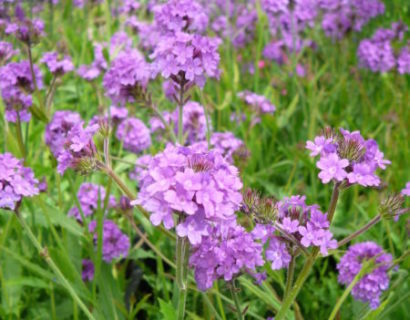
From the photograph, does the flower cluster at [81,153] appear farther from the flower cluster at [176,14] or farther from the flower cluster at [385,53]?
the flower cluster at [385,53]

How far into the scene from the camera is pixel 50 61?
1.88 meters

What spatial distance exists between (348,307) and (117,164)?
1104mm

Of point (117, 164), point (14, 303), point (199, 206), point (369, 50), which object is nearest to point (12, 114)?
point (14, 303)

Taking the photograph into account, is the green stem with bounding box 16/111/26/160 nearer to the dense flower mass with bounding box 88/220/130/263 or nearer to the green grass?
the green grass

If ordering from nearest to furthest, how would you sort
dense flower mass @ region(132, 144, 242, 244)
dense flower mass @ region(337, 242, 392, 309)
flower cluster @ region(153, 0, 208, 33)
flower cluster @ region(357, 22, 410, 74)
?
1. dense flower mass @ region(132, 144, 242, 244)
2. dense flower mass @ region(337, 242, 392, 309)
3. flower cluster @ region(153, 0, 208, 33)
4. flower cluster @ region(357, 22, 410, 74)

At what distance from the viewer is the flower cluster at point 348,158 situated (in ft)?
3.23

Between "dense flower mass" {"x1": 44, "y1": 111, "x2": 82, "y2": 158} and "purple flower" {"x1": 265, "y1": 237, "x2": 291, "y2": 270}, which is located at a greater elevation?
"dense flower mass" {"x1": 44, "y1": 111, "x2": 82, "y2": 158}

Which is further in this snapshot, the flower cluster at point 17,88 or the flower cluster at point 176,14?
the flower cluster at point 17,88

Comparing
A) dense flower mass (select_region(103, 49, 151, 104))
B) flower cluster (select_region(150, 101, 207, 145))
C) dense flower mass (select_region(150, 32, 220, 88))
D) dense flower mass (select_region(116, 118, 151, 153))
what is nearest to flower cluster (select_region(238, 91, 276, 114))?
flower cluster (select_region(150, 101, 207, 145))

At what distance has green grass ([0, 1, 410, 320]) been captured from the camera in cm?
146

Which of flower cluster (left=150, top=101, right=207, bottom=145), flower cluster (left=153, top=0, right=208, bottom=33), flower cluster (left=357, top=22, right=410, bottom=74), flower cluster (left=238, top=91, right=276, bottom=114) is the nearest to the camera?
flower cluster (left=153, top=0, right=208, bottom=33)

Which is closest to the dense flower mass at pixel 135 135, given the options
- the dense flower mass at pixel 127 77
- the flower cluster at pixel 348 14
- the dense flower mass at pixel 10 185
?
the dense flower mass at pixel 127 77

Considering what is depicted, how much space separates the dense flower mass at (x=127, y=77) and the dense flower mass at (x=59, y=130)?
0.16m

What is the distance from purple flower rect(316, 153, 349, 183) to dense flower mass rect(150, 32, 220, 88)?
0.51 meters
